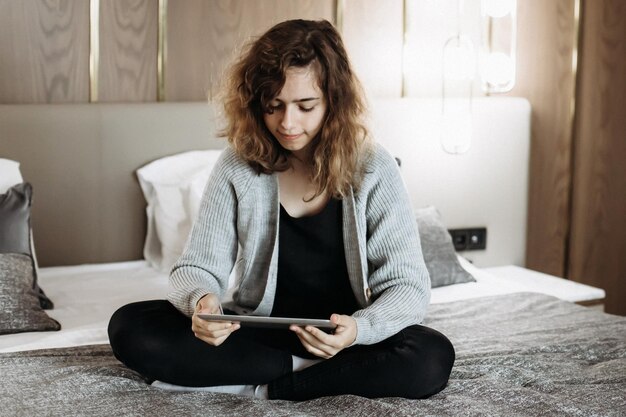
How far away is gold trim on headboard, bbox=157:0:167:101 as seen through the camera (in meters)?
3.13

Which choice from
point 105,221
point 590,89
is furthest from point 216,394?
point 590,89

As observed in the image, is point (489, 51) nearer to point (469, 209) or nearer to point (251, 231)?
point (469, 209)

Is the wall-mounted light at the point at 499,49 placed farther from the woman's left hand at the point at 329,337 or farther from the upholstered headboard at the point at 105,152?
the woman's left hand at the point at 329,337

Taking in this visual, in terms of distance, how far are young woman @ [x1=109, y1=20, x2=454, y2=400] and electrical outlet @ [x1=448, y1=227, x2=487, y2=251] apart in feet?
5.00

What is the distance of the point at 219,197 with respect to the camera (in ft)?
6.87

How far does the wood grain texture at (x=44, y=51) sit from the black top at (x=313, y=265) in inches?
51.5

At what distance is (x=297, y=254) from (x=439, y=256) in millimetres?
1078

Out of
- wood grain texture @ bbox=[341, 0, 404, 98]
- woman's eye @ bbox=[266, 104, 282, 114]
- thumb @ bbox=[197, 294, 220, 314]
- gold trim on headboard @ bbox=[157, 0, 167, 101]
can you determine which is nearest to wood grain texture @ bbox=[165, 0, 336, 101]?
gold trim on headboard @ bbox=[157, 0, 167, 101]

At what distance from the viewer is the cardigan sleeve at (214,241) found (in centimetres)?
201

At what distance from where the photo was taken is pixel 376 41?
352cm

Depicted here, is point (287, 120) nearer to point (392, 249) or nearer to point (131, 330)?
point (392, 249)

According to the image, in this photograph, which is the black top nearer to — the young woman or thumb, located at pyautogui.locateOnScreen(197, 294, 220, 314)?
the young woman

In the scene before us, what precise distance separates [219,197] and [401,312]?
0.51 meters

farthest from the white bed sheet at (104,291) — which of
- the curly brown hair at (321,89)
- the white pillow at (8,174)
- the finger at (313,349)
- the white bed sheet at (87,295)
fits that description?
the finger at (313,349)
